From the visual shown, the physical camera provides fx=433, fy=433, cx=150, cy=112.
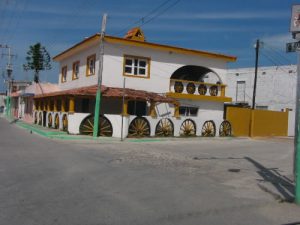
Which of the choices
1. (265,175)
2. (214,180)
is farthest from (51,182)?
(265,175)

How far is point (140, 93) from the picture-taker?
25.7m

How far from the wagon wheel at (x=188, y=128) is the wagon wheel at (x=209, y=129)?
Result: 92cm

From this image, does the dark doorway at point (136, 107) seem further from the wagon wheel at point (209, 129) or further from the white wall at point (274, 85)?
the white wall at point (274, 85)

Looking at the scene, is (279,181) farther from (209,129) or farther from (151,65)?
(151,65)

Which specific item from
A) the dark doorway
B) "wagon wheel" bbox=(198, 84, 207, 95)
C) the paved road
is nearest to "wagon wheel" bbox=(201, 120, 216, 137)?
"wagon wheel" bbox=(198, 84, 207, 95)

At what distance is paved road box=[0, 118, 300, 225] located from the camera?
6812 mm

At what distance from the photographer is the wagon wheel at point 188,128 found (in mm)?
26484

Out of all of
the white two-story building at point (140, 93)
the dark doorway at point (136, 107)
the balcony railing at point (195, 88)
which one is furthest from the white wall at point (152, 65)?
the dark doorway at point (136, 107)

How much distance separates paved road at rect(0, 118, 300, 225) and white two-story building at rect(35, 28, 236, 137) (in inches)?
360

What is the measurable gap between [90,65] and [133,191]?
69.7 ft

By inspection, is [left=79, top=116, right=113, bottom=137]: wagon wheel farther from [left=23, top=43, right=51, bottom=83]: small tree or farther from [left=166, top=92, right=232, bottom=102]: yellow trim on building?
[left=23, top=43, right=51, bottom=83]: small tree

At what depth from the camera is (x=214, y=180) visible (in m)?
10.7

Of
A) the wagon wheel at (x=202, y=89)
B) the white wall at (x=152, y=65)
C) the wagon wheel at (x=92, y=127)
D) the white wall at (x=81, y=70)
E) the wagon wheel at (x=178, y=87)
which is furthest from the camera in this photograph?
the wagon wheel at (x=202, y=89)

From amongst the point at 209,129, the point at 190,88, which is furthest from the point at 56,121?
the point at 209,129
